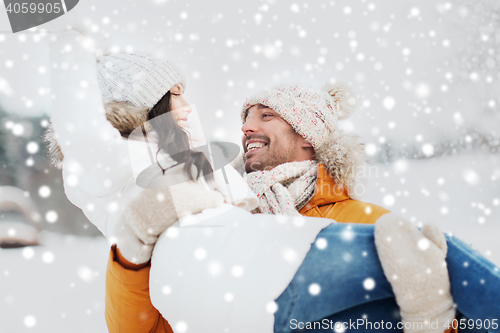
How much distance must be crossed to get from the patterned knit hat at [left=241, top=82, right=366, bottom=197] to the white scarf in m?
0.12

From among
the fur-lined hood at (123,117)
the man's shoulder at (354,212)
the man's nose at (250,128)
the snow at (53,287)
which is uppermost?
the fur-lined hood at (123,117)

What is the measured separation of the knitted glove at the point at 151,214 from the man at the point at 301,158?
207 mm

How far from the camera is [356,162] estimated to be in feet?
4.28

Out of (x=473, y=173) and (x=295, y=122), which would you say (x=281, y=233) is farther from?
(x=473, y=173)

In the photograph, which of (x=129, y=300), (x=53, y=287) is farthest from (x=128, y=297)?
(x=53, y=287)

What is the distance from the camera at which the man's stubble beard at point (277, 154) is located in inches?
52.4

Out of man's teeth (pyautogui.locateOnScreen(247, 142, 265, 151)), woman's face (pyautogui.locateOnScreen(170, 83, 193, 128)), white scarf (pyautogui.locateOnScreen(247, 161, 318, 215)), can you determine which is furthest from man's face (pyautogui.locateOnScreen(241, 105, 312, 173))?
woman's face (pyautogui.locateOnScreen(170, 83, 193, 128))

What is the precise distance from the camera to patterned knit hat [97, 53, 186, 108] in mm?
770

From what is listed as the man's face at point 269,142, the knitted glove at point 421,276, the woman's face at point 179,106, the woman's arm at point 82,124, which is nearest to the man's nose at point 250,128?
the man's face at point 269,142

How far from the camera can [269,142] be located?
1390 millimetres

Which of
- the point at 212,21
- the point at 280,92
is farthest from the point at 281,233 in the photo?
the point at 212,21

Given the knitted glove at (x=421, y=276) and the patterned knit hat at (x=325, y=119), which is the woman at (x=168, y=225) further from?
the patterned knit hat at (x=325, y=119)

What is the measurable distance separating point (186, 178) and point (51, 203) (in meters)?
1.43

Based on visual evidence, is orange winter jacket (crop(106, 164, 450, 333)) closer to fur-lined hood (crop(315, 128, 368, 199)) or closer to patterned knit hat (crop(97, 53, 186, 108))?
patterned knit hat (crop(97, 53, 186, 108))
